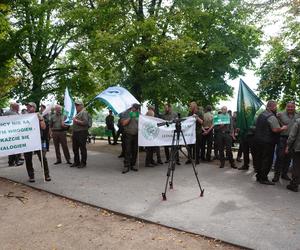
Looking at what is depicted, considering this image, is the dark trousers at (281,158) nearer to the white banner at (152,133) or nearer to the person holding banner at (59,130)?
the white banner at (152,133)

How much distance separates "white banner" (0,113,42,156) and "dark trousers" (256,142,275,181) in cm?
567

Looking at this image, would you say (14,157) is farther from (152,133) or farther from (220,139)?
(220,139)

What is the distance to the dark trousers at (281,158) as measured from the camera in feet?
31.3

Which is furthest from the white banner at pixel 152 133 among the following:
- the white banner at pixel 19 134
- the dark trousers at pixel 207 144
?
the white banner at pixel 19 134

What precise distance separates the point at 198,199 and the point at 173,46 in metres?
7.09

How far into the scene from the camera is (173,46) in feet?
42.8

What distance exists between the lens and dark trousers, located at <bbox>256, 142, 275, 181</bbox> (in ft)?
29.7

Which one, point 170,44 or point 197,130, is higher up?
point 170,44

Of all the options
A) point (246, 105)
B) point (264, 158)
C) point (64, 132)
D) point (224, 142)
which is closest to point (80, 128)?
point (64, 132)

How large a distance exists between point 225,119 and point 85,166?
4.72 m

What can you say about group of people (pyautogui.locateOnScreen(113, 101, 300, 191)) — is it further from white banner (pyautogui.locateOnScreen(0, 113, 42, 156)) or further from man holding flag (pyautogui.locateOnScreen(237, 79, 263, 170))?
white banner (pyautogui.locateOnScreen(0, 113, 42, 156))

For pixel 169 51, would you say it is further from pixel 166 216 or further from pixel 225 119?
pixel 166 216

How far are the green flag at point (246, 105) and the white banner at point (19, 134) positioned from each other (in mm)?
5876

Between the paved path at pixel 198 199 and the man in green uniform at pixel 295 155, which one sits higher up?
the man in green uniform at pixel 295 155
